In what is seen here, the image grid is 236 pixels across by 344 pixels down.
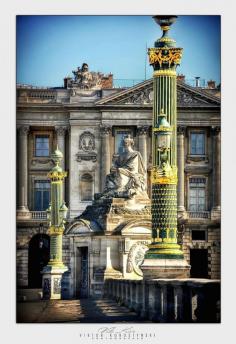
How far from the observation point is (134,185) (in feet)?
159

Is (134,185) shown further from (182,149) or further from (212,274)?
(182,149)

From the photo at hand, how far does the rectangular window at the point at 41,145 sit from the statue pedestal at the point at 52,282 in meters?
10.3

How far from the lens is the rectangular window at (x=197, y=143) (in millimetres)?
60500

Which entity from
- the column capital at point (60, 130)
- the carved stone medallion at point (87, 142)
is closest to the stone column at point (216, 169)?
the carved stone medallion at point (87, 142)

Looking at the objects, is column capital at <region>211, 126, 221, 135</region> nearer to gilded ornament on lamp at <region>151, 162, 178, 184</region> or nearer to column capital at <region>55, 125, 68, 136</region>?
column capital at <region>55, 125, 68, 136</region>

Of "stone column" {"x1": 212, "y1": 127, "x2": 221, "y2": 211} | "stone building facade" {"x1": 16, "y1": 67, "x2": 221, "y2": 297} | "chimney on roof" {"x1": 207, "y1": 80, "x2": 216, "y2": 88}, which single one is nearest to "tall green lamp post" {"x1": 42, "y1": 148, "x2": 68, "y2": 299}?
"stone building facade" {"x1": 16, "y1": 67, "x2": 221, "y2": 297}

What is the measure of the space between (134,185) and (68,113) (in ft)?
55.5

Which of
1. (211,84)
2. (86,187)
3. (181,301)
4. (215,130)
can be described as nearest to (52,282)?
(211,84)

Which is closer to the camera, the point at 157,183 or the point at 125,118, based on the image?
the point at 157,183

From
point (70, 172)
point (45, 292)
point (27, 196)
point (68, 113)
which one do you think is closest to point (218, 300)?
point (45, 292)

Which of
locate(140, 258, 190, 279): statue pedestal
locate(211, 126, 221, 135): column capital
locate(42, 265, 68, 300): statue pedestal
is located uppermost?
locate(211, 126, 221, 135): column capital

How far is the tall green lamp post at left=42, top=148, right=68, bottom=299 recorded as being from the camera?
1816 inches

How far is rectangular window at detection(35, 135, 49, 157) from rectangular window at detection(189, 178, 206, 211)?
5.53 metres

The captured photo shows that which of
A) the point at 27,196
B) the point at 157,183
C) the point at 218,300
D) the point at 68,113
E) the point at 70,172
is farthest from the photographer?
the point at 68,113
